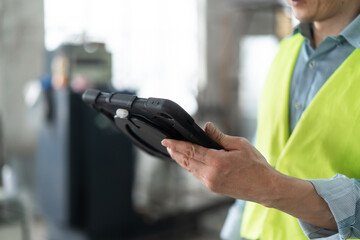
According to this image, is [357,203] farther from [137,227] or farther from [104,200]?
[137,227]

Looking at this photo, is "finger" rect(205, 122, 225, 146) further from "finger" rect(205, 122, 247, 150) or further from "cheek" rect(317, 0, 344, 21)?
"cheek" rect(317, 0, 344, 21)

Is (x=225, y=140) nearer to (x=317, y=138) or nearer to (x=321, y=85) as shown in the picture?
(x=317, y=138)

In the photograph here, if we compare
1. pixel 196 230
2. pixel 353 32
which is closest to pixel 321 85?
pixel 353 32

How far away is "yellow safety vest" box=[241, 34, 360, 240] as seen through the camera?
3.21 feet

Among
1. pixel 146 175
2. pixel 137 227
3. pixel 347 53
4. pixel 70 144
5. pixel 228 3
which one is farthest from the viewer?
pixel 228 3

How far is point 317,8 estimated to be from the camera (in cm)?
104

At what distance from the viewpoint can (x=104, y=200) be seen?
3352 mm

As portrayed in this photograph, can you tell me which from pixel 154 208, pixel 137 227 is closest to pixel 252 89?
pixel 154 208

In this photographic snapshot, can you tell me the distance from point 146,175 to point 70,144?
5.46 feet

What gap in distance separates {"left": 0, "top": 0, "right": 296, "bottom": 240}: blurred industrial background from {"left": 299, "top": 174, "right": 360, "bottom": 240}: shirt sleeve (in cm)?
152

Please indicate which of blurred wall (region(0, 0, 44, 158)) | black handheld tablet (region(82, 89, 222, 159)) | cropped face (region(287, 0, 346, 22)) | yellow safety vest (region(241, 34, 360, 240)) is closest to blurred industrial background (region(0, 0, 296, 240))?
blurred wall (region(0, 0, 44, 158))

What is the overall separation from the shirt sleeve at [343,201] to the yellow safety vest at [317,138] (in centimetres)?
9

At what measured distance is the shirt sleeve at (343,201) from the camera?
0.88m

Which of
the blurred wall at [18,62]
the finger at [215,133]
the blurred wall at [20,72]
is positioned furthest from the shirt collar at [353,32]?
the blurred wall at [18,62]
